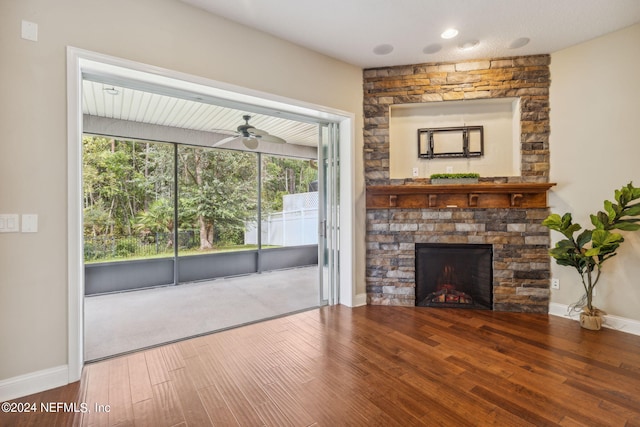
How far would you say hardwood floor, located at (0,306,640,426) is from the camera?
1694 mm

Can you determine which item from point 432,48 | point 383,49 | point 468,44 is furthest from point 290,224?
point 468,44

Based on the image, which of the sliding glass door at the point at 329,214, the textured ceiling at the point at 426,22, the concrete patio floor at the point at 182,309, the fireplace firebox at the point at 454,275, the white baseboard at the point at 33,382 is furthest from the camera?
the sliding glass door at the point at 329,214

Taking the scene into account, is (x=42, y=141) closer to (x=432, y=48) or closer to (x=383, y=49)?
(x=383, y=49)

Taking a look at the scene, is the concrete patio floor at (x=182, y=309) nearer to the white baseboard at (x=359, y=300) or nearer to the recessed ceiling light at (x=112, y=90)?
the white baseboard at (x=359, y=300)

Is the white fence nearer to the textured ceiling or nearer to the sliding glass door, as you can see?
the sliding glass door

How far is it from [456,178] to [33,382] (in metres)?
4.20

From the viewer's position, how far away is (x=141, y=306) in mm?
3785

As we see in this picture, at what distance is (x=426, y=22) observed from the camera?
273 cm

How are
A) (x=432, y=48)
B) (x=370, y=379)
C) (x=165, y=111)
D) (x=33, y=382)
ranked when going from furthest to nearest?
1. (x=165, y=111)
2. (x=432, y=48)
3. (x=370, y=379)
4. (x=33, y=382)

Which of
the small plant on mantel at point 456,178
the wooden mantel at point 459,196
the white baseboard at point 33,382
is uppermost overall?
the small plant on mantel at point 456,178

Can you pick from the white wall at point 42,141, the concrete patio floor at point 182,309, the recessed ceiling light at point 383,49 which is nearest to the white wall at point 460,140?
the recessed ceiling light at point 383,49

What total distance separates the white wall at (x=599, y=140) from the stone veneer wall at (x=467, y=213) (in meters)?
0.15

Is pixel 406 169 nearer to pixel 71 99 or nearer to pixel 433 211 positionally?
pixel 433 211

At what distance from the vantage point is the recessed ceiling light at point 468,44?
307 cm
